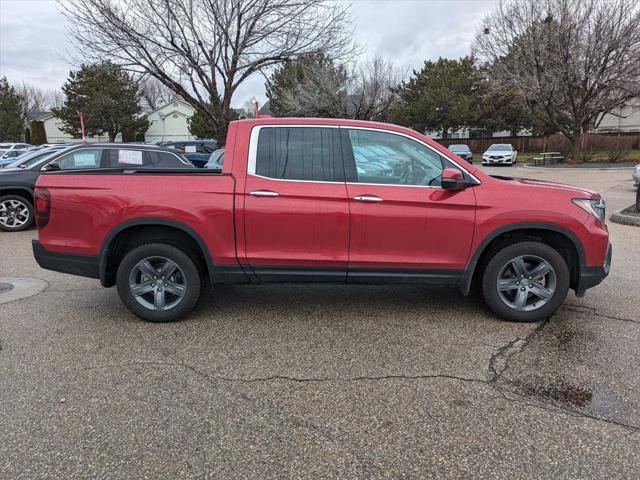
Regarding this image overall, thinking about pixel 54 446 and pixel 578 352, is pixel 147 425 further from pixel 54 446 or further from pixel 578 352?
pixel 578 352

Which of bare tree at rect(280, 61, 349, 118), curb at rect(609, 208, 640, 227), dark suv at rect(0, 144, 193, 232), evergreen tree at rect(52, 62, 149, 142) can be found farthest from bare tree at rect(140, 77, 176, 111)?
curb at rect(609, 208, 640, 227)

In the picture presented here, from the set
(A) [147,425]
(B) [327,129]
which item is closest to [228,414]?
(A) [147,425]

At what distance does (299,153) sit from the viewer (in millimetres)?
4176

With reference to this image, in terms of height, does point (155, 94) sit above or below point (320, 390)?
above

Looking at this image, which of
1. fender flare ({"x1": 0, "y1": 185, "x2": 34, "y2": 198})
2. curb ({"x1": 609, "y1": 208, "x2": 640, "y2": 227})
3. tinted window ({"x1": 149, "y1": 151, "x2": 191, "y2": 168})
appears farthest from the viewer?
tinted window ({"x1": 149, "y1": 151, "x2": 191, "y2": 168})

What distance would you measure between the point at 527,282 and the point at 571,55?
2591cm

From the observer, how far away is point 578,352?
3.73 m

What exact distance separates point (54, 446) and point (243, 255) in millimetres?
2045

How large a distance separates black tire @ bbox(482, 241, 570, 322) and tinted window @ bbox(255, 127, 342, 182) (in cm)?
162

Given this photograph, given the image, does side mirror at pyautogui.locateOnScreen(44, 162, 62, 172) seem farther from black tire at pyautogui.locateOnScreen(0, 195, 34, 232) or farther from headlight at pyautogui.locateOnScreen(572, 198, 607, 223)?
headlight at pyautogui.locateOnScreen(572, 198, 607, 223)

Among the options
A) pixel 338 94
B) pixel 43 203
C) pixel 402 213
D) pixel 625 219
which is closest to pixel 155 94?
pixel 338 94

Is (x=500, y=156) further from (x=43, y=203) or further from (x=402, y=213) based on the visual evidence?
(x=43, y=203)

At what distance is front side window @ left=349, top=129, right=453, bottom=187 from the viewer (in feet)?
13.6

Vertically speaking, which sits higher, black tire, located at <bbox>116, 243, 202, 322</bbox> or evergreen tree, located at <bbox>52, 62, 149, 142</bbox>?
evergreen tree, located at <bbox>52, 62, 149, 142</bbox>
